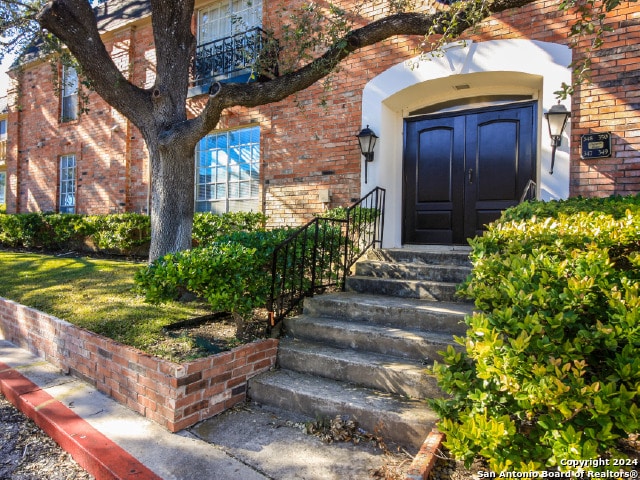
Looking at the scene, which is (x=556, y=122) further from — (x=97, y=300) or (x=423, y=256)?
(x=97, y=300)

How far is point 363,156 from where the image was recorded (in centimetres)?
611

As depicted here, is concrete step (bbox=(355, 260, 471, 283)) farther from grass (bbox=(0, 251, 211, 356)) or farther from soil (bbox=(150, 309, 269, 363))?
grass (bbox=(0, 251, 211, 356))

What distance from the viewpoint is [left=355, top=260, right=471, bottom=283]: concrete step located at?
13.7 feet

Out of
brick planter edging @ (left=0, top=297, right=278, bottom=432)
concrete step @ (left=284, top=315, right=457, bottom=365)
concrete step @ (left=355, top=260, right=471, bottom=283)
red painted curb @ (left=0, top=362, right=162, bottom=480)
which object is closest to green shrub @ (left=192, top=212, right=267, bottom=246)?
concrete step @ (left=355, top=260, right=471, bottom=283)

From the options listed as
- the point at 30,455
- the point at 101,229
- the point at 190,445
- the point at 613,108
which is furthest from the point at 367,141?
the point at 101,229

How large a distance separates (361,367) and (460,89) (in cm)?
466

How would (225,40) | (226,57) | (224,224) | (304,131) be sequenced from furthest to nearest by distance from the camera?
(225,40) → (226,57) → (224,224) → (304,131)

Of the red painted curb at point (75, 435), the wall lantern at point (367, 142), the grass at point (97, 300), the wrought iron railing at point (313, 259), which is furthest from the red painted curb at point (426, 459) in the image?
the wall lantern at point (367, 142)

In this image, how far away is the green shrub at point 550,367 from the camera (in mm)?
1630

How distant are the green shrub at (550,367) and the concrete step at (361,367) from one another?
0.63m

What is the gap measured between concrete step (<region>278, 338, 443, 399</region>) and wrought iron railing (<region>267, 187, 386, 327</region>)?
427 mm

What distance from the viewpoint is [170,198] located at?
4637 millimetres

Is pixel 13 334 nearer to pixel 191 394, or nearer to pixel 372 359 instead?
pixel 191 394

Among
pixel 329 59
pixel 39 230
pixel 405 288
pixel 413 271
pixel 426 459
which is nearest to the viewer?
pixel 426 459
